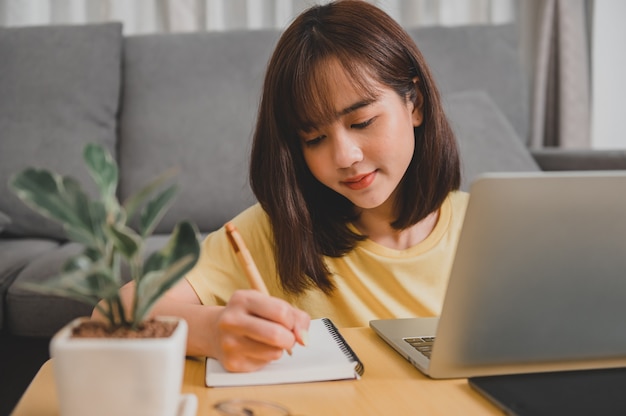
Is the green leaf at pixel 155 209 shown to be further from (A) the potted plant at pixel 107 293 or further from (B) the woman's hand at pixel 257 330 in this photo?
(B) the woman's hand at pixel 257 330

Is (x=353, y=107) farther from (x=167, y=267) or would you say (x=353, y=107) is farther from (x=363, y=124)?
(x=167, y=267)

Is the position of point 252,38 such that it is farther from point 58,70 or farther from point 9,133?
point 9,133

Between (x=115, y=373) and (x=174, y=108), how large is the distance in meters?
1.57

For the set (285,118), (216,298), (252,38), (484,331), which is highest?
(252,38)

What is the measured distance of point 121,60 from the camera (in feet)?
6.78

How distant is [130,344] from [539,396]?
347 millimetres

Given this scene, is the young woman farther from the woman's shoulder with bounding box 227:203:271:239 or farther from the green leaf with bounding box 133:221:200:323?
the green leaf with bounding box 133:221:200:323

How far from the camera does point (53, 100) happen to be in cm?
192

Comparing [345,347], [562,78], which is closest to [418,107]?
[345,347]

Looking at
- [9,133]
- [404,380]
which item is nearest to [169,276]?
[404,380]

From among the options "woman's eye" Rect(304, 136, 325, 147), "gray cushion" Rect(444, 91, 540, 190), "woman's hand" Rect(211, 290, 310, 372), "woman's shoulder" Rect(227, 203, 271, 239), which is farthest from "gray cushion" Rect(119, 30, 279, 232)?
"woman's hand" Rect(211, 290, 310, 372)

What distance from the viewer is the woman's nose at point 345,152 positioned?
94cm

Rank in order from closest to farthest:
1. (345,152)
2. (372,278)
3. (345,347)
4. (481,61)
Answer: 1. (345,347)
2. (345,152)
3. (372,278)
4. (481,61)

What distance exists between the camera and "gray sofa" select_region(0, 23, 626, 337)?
6.00 ft
